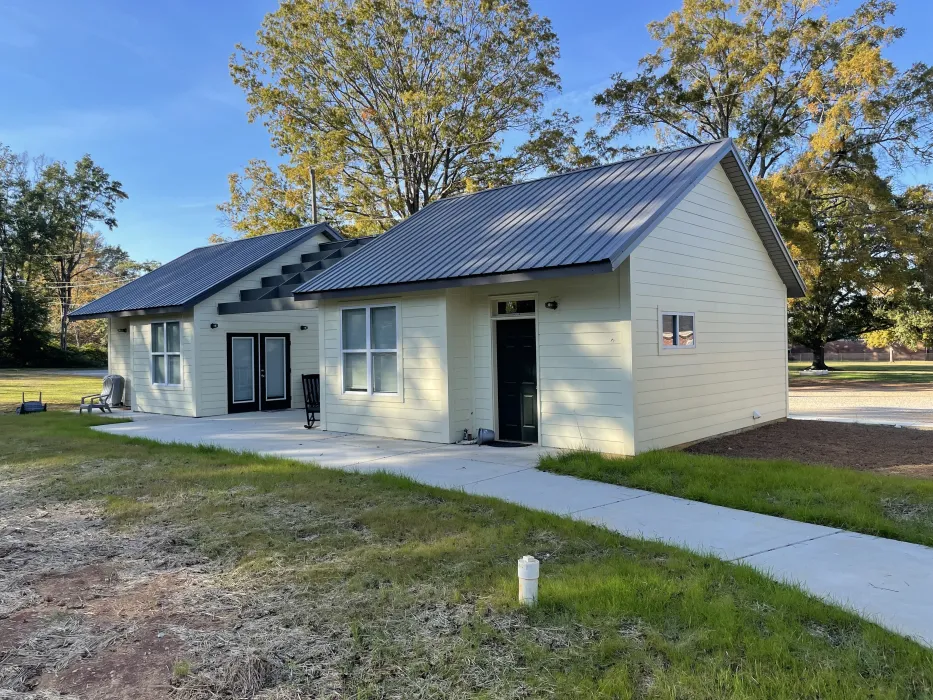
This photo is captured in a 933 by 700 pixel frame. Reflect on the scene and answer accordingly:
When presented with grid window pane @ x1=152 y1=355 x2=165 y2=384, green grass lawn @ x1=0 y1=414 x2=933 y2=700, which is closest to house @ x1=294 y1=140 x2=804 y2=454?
green grass lawn @ x1=0 y1=414 x2=933 y2=700

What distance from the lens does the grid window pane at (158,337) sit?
54.3 feet

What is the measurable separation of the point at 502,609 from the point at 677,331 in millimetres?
7162

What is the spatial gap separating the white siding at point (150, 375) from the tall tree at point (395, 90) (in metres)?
12.8

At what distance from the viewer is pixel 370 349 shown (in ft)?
38.8

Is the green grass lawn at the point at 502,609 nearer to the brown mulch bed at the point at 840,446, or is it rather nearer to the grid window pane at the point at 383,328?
the grid window pane at the point at 383,328

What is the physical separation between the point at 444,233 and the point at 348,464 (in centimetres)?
523

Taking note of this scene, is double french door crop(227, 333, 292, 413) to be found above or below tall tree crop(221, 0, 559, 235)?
below

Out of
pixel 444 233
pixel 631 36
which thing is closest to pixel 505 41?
pixel 631 36

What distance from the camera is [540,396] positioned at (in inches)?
392

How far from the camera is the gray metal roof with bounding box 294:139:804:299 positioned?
907 centimetres

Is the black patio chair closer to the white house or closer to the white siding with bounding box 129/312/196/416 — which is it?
the white house

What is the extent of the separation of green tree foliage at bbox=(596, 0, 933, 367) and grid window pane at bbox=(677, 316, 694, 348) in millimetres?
15401

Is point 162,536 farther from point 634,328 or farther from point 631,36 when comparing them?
point 631,36

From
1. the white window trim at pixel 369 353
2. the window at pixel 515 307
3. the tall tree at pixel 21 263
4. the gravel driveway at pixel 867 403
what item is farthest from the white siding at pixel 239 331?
the tall tree at pixel 21 263
